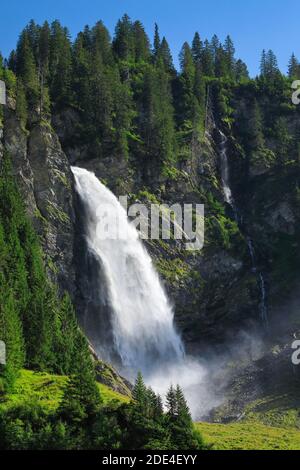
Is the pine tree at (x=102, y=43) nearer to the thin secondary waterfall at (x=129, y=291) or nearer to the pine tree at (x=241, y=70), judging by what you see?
the thin secondary waterfall at (x=129, y=291)

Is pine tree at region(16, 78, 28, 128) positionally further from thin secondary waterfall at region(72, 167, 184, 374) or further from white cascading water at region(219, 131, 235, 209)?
white cascading water at region(219, 131, 235, 209)

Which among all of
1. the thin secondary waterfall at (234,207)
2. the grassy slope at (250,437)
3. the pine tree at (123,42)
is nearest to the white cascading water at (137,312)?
the grassy slope at (250,437)

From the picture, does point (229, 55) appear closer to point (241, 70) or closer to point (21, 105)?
point (241, 70)

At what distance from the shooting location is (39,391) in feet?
155

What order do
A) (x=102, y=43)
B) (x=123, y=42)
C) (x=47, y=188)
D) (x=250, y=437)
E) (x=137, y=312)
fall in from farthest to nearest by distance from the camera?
(x=123, y=42), (x=102, y=43), (x=47, y=188), (x=137, y=312), (x=250, y=437)

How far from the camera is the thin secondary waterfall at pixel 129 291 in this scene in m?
73.7

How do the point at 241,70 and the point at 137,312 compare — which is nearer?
the point at 137,312

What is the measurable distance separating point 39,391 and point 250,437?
1704 centimetres

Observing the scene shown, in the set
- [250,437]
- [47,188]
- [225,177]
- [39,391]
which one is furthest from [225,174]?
[39,391]

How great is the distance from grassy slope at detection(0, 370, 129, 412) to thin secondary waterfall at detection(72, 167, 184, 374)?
66.3 ft

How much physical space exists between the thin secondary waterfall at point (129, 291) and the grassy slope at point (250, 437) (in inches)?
714

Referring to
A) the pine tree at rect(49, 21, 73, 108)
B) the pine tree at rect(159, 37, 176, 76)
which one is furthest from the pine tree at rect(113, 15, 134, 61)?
the pine tree at rect(49, 21, 73, 108)

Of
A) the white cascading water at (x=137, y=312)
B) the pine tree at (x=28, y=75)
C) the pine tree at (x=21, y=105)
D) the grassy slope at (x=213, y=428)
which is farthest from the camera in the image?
the pine tree at (x=28, y=75)
